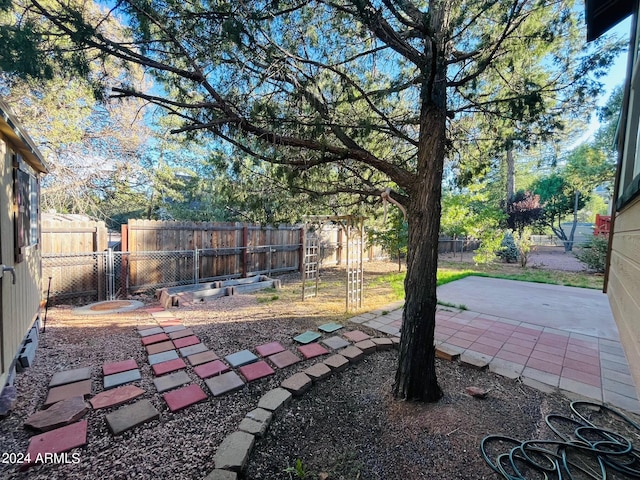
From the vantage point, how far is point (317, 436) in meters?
1.97

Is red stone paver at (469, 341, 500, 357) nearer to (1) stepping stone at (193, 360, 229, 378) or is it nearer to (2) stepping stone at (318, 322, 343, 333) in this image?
(2) stepping stone at (318, 322, 343, 333)

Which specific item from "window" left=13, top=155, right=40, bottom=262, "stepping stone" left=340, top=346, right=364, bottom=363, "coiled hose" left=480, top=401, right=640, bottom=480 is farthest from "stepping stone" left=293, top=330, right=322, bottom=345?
"window" left=13, top=155, right=40, bottom=262

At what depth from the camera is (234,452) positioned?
5.66 ft

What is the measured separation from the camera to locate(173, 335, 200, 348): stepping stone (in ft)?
10.9

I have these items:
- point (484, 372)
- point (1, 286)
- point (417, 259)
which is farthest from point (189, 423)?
point (484, 372)

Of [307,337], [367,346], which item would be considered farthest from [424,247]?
[307,337]

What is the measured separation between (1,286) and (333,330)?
3288 mm

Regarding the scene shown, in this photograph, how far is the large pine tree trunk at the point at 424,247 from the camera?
7.11 ft

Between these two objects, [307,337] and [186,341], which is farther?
[307,337]

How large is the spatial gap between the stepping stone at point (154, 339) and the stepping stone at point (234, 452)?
206cm

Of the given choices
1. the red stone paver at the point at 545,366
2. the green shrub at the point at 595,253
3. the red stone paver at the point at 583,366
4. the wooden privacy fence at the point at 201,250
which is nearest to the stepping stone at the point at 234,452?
the red stone paver at the point at 545,366

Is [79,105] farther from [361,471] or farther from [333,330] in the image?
[361,471]

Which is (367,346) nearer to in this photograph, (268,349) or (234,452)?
(268,349)

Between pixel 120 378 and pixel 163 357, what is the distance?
445 mm
